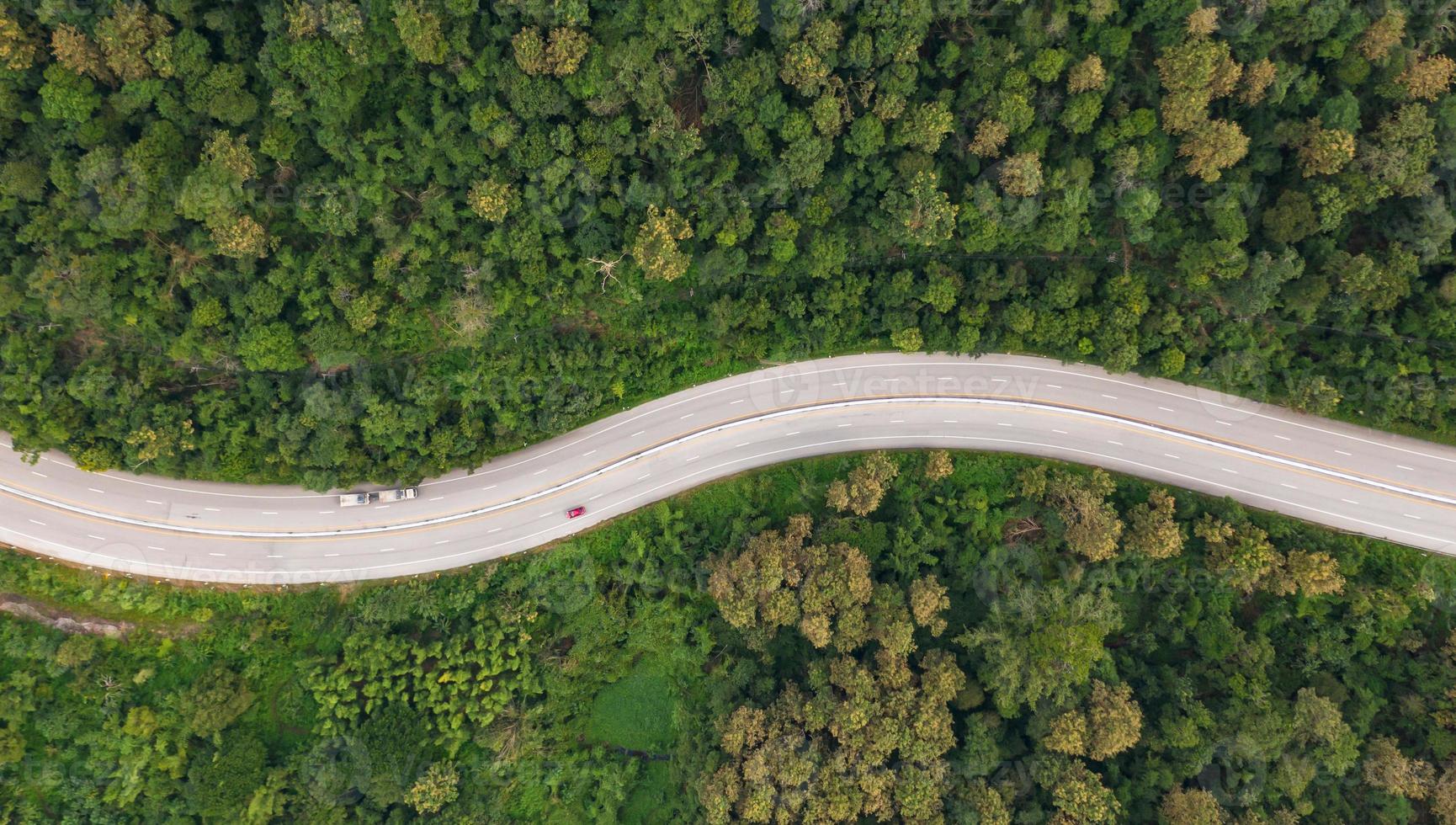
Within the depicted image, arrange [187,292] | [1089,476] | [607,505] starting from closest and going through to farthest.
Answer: [187,292] < [1089,476] < [607,505]

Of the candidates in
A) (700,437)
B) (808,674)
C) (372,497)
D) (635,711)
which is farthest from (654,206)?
(635,711)

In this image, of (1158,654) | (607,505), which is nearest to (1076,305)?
(1158,654)

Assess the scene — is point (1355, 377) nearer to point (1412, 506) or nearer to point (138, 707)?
point (1412, 506)

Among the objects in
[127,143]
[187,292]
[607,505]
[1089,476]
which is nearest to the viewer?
[127,143]

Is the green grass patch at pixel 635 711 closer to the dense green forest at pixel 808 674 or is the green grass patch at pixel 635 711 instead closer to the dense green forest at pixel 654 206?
the dense green forest at pixel 808 674

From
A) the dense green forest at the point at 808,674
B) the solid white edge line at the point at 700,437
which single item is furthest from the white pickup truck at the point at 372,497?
the dense green forest at the point at 808,674

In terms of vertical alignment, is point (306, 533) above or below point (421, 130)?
below
